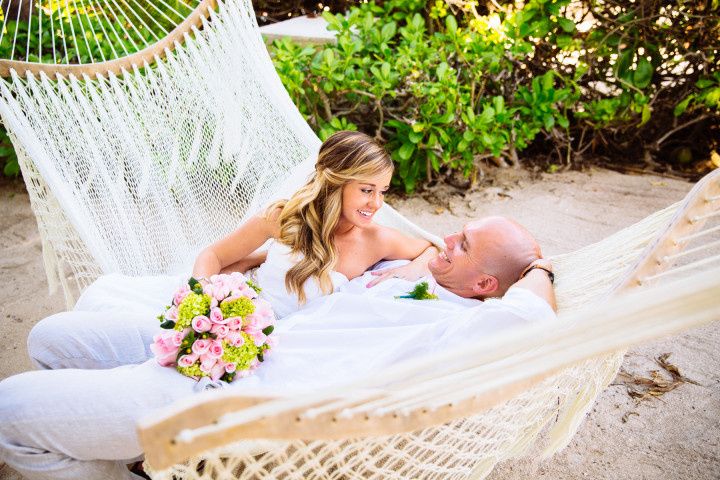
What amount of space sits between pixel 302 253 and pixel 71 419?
2.48ft

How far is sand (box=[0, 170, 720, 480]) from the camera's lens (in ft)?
5.65

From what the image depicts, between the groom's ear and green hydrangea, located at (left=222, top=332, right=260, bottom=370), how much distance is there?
63 cm

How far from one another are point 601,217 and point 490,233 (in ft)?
6.01

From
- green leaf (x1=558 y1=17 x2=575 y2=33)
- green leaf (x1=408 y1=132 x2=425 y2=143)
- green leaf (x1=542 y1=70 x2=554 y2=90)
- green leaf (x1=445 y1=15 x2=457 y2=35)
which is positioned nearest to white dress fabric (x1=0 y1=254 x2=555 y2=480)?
green leaf (x1=408 y1=132 x2=425 y2=143)

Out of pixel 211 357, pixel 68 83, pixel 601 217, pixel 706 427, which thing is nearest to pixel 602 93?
pixel 601 217

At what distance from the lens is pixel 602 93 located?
12.1 ft

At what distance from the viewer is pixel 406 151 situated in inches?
126

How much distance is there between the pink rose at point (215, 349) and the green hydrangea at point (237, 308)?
0.07 m

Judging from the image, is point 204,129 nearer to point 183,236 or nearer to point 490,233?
point 183,236

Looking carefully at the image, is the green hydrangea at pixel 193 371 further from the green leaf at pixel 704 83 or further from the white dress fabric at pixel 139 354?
the green leaf at pixel 704 83

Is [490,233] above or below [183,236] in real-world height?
above

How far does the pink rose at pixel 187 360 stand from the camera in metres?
1.27

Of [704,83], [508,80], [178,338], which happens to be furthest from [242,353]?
[704,83]

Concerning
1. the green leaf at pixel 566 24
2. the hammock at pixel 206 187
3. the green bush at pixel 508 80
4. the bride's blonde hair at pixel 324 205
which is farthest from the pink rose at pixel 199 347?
the green leaf at pixel 566 24
